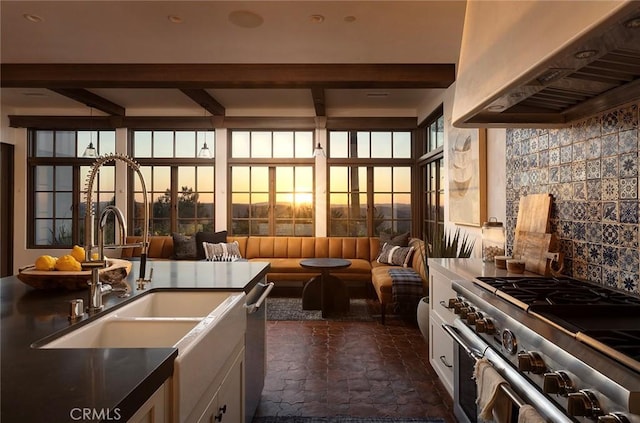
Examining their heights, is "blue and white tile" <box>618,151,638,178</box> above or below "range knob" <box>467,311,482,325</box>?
above

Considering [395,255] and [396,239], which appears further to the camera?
[396,239]

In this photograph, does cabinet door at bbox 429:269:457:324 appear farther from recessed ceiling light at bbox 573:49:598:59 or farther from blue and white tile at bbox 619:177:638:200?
recessed ceiling light at bbox 573:49:598:59

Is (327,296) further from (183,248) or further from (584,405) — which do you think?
(584,405)

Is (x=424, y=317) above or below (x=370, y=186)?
below

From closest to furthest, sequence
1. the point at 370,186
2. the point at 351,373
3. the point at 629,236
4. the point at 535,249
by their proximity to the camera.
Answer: the point at 629,236 → the point at 535,249 → the point at 351,373 → the point at 370,186

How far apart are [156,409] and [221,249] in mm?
5067

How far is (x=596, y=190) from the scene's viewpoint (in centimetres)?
175

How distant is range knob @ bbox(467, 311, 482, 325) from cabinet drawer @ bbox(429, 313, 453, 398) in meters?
0.69

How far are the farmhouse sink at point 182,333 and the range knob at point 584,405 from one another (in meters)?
0.93

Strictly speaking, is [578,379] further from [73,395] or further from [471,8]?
[471,8]

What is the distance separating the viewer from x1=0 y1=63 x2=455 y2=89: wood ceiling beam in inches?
161

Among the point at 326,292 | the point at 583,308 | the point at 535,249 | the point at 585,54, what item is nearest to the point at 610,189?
the point at 535,249

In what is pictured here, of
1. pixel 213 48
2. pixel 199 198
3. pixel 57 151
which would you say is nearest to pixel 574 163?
pixel 213 48

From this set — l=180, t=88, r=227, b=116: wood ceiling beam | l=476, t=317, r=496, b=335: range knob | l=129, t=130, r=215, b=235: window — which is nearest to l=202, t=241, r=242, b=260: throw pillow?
l=129, t=130, r=215, b=235: window
